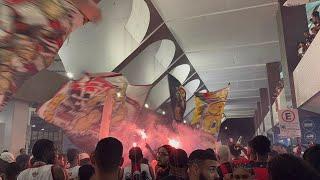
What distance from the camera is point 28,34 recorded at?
5.63m

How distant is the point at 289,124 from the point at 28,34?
5601 millimetres

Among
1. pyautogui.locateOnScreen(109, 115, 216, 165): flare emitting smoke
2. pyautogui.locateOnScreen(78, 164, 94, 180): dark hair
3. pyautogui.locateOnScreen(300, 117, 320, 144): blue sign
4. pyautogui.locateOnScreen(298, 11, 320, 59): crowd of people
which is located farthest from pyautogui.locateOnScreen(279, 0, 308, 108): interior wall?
pyautogui.locateOnScreen(78, 164, 94, 180): dark hair

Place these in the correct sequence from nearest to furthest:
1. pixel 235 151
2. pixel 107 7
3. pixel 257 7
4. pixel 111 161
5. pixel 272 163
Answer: pixel 272 163, pixel 111 161, pixel 235 151, pixel 107 7, pixel 257 7

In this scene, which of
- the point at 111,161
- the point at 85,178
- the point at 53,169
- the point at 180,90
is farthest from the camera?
the point at 180,90

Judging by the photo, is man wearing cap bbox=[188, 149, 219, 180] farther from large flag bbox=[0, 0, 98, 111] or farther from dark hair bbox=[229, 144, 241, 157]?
large flag bbox=[0, 0, 98, 111]

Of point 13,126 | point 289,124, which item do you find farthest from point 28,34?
point 13,126

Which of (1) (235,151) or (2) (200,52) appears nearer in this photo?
(1) (235,151)

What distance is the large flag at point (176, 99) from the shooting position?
9.14 m

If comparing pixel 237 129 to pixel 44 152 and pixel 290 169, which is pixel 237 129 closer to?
pixel 44 152

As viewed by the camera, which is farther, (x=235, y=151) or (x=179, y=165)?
(x=235, y=151)

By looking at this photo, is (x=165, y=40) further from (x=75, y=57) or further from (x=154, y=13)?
(x=75, y=57)

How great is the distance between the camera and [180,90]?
9.85m

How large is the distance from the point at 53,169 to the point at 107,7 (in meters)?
6.03

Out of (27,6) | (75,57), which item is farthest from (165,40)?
(27,6)
